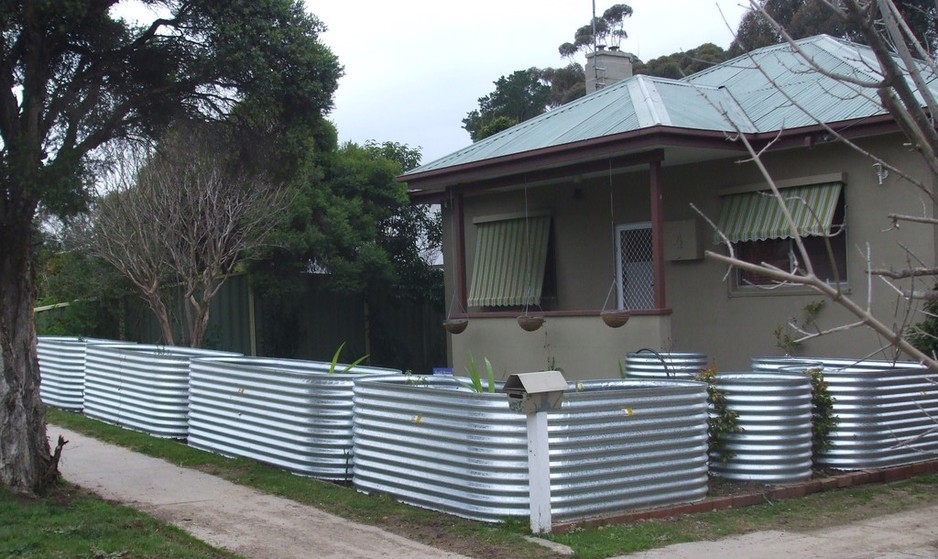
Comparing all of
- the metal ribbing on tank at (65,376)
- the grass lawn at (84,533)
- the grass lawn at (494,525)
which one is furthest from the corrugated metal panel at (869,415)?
the metal ribbing on tank at (65,376)

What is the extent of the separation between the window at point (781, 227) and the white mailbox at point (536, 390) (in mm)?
5435

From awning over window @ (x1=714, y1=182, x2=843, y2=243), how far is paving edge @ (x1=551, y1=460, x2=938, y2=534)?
11.7 ft

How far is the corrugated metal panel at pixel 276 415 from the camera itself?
9.21m

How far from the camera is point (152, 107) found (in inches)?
367

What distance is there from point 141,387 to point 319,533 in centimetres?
542

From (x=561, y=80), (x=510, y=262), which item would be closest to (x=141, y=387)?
(x=510, y=262)

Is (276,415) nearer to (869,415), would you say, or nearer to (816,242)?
A: (869,415)

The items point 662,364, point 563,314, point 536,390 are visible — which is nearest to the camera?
point 536,390

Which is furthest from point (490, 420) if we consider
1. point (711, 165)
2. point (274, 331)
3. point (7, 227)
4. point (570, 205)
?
point (274, 331)

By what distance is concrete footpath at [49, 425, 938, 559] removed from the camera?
6797 millimetres

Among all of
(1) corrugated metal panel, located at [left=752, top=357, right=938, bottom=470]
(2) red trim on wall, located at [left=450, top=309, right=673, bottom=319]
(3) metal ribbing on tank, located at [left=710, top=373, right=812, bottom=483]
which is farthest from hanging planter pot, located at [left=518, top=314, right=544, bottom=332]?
(3) metal ribbing on tank, located at [left=710, top=373, right=812, bottom=483]

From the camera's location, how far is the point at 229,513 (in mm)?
7996

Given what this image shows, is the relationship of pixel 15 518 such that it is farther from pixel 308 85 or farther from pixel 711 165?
pixel 711 165

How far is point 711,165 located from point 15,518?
392 inches
